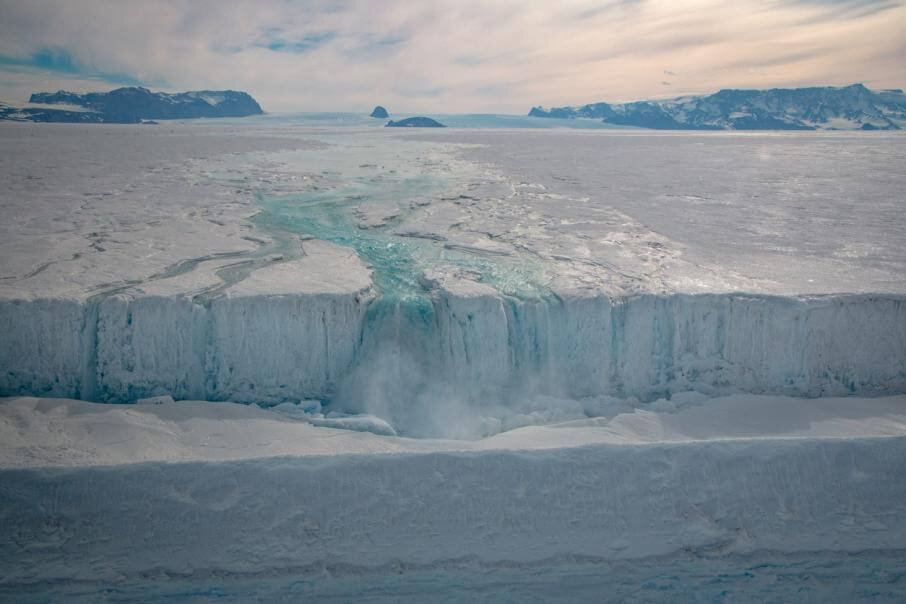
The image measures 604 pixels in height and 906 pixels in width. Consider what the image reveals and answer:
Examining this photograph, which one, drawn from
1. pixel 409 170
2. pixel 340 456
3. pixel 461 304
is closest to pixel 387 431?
pixel 340 456

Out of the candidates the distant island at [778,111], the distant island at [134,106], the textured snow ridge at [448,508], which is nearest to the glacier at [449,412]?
the textured snow ridge at [448,508]

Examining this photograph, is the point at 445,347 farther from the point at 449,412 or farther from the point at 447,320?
the point at 449,412

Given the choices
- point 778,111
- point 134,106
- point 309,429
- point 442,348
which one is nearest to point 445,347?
point 442,348

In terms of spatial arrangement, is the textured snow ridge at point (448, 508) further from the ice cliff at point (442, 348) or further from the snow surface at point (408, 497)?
the ice cliff at point (442, 348)

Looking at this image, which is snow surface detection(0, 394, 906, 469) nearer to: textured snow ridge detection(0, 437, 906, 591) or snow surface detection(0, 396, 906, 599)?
snow surface detection(0, 396, 906, 599)

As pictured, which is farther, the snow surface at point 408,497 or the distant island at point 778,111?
the distant island at point 778,111

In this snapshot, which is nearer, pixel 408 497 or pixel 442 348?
→ pixel 408 497
